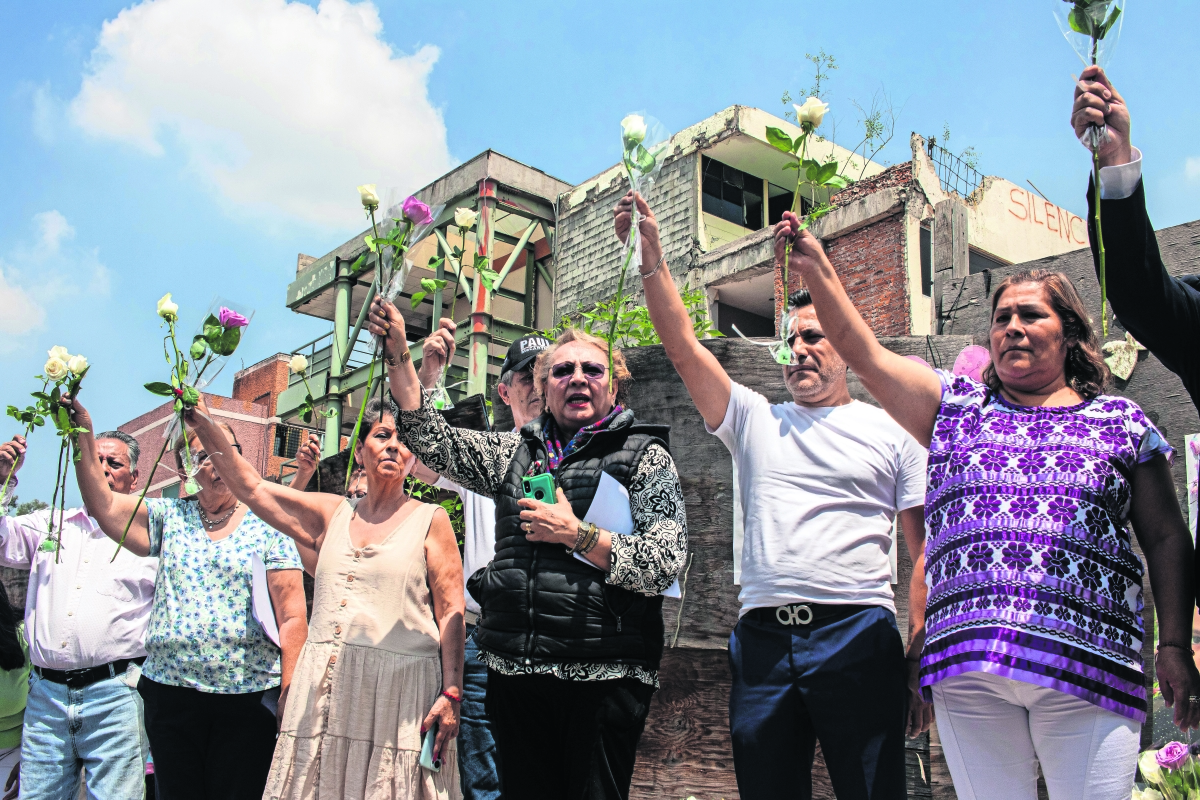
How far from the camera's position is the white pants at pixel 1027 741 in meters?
2.01

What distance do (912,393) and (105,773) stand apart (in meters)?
3.30

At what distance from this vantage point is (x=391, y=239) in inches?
118

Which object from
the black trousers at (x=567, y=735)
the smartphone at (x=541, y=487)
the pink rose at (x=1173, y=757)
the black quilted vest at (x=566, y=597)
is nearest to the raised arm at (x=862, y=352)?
the black quilted vest at (x=566, y=597)

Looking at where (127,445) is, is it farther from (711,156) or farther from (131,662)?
(711,156)

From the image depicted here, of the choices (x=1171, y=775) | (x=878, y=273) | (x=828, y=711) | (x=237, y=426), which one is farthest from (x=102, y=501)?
(x=237, y=426)

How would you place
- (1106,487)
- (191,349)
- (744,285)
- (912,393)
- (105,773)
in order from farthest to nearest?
1. (744,285)
2. (105,773)
3. (191,349)
4. (912,393)
5. (1106,487)

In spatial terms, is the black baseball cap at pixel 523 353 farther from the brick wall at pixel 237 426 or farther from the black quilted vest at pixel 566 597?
the brick wall at pixel 237 426

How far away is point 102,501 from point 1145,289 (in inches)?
143

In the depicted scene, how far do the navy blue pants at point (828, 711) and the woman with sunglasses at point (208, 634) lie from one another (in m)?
1.75

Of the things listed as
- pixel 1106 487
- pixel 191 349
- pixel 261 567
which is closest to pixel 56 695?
pixel 261 567

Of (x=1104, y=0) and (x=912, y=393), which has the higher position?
(x=1104, y=0)

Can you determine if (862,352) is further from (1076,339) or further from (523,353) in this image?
(523,353)

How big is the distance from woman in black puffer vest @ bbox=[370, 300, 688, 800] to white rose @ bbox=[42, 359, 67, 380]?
1.39 m

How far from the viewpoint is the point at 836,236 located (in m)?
14.4
